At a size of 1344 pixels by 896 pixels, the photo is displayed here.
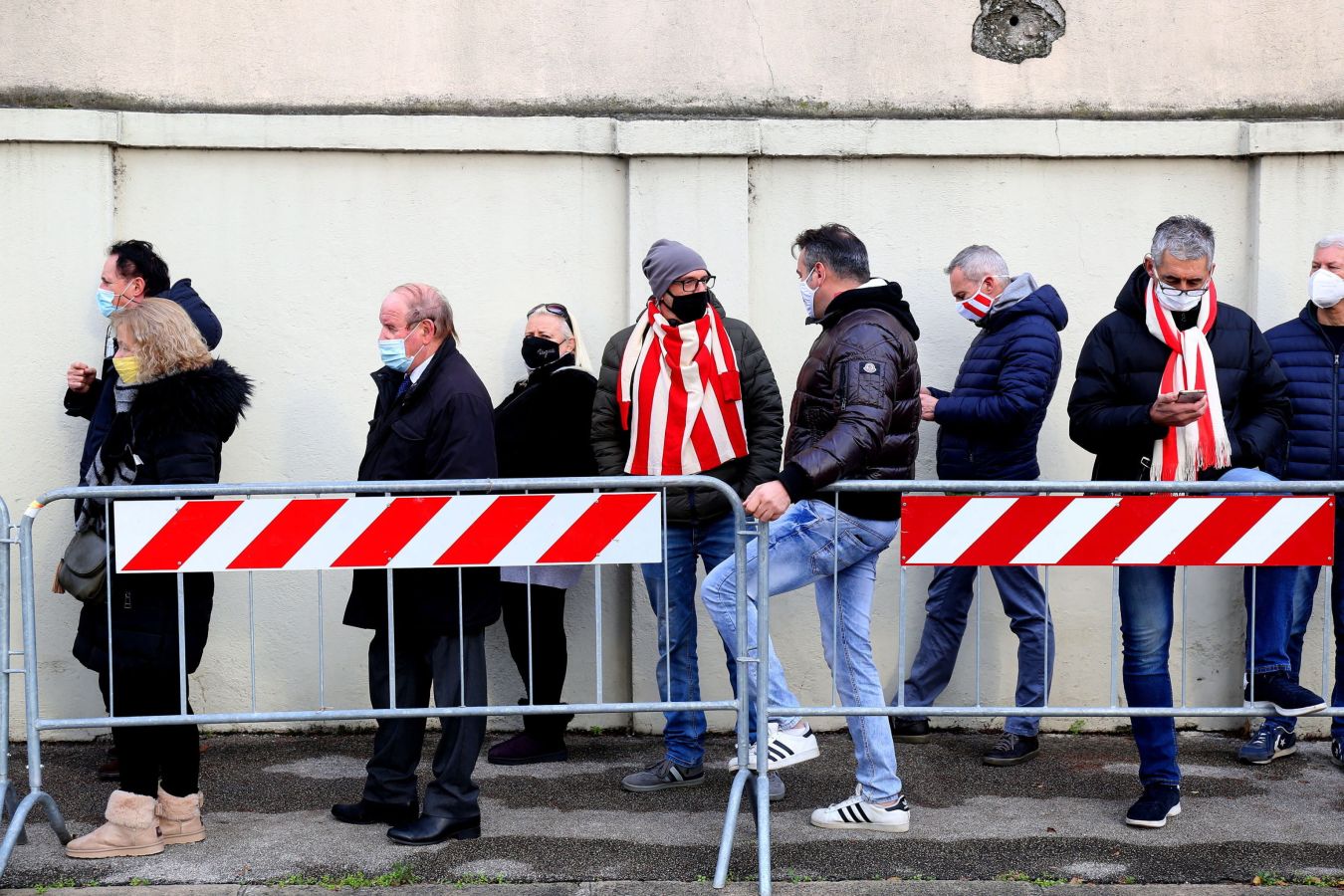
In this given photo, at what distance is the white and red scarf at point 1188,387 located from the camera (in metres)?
5.20

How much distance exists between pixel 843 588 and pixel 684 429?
0.93 meters

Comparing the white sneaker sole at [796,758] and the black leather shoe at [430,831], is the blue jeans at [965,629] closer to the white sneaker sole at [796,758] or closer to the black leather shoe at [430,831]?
the white sneaker sole at [796,758]

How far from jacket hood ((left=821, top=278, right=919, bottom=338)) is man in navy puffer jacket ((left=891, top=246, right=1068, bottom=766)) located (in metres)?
0.93

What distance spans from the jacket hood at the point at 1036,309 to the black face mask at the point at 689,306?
1307mm

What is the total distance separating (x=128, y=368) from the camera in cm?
502

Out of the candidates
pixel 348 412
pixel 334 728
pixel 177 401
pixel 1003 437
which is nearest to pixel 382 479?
pixel 177 401

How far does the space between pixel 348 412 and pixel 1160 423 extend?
347 cm

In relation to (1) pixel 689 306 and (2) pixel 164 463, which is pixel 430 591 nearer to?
(2) pixel 164 463

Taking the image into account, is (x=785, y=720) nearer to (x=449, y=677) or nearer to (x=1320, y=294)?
(x=449, y=677)

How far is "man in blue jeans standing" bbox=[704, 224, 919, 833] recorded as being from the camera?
493cm

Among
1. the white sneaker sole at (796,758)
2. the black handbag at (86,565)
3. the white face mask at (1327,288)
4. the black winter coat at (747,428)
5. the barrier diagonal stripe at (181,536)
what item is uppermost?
the white face mask at (1327,288)

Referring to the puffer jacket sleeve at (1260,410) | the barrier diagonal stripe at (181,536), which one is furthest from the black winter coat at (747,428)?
the puffer jacket sleeve at (1260,410)

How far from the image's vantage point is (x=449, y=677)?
5.12 metres

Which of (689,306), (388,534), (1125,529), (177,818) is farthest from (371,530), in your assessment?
(1125,529)
